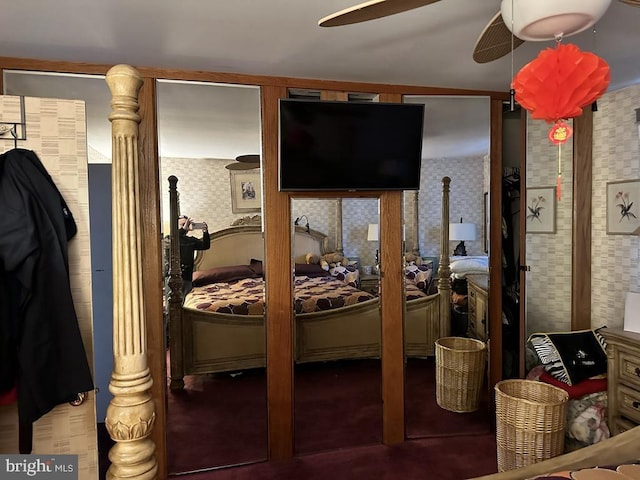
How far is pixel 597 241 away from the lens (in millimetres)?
2850

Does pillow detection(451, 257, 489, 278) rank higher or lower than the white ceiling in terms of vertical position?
lower

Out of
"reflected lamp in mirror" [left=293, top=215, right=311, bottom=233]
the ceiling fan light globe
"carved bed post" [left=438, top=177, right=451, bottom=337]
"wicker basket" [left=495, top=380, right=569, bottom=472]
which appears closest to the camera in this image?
the ceiling fan light globe

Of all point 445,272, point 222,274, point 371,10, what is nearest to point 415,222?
point 445,272

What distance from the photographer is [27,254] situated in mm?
1420

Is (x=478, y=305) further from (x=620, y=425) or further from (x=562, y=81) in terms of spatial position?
(x=562, y=81)

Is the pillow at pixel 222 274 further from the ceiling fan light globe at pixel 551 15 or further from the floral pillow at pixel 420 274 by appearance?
the ceiling fan light globe at pixel 551 15

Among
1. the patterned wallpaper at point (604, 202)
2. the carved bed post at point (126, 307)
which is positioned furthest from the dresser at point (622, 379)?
the carved bed post at point (126, 307)

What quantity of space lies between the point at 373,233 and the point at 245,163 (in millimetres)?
891

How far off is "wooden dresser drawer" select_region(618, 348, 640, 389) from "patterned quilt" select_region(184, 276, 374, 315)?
1622mm

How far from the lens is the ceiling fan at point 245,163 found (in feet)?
8.02

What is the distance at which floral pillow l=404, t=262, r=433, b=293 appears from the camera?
8.95 feet

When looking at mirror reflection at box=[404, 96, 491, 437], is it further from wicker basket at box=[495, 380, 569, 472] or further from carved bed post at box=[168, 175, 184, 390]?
carved bed post at box=[168, 175, 184, 390]

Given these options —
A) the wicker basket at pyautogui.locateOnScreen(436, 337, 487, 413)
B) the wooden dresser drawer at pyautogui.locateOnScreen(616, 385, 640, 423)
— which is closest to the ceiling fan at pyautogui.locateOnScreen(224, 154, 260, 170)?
the wicker basket at pyautogui.locateOnScreen(436, 337, 487, 413)

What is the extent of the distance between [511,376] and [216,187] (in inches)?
92.2
